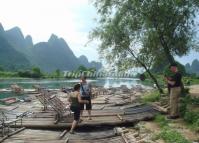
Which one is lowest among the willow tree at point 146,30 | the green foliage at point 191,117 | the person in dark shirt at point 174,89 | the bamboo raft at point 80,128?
the bamboo raft at point 80,128

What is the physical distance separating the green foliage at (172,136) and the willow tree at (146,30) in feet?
27.7

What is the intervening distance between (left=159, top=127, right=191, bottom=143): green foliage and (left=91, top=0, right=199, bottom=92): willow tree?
846cm

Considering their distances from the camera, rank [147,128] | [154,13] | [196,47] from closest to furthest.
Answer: [147,128] < [154,13] < [196,47]

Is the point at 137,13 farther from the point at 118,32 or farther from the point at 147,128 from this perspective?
the point at 147,128

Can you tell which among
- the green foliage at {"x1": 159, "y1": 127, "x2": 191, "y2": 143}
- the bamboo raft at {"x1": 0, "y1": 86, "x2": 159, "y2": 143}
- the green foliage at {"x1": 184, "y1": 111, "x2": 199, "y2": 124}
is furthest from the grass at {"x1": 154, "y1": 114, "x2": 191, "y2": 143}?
the bamboo raft at {"x1": 0, "y1": 86, "x2": 159, "y2": 143}

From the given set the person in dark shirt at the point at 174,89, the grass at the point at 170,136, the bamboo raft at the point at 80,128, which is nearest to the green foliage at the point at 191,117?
the grass at the point at 170,136

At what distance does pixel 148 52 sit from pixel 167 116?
10.6 m

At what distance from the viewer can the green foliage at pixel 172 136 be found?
38.9ft

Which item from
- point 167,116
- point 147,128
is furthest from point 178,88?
point 147,128

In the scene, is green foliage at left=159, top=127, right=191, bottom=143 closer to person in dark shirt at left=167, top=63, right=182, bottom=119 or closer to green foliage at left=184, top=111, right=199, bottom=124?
green foliage at left=184, top=111, right=199, bottom=124

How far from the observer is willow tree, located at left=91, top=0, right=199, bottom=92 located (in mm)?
22338

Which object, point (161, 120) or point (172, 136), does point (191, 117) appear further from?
point (172, 136)

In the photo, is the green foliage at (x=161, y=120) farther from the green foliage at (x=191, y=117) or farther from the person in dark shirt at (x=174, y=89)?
the green foliage at (x=191, y=117)

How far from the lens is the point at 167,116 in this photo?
55.6 feet
